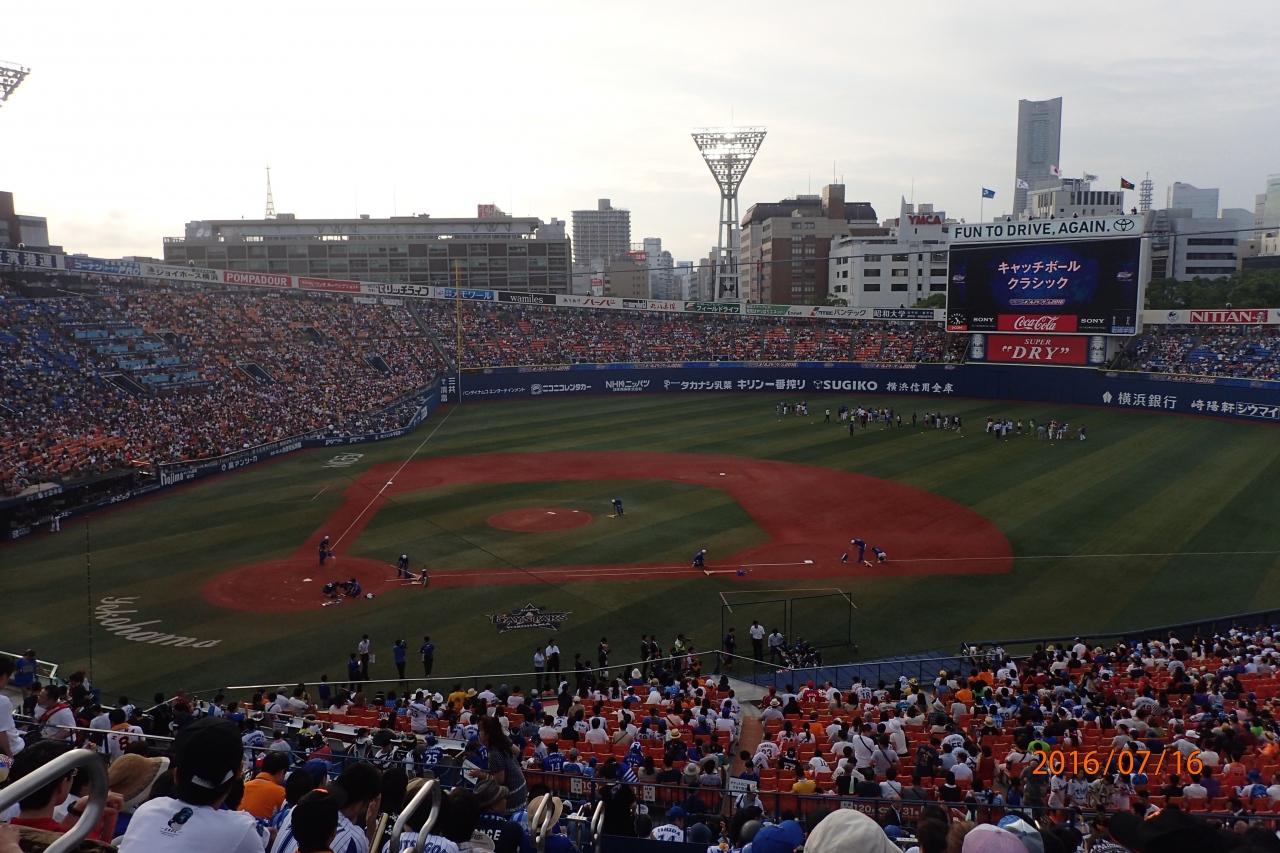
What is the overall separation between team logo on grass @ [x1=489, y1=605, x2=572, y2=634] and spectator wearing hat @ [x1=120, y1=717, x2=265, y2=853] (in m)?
21.9

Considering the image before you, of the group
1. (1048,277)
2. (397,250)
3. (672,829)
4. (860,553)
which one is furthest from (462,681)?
(397,250)

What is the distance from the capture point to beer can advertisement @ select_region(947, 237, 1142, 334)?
6053 centimetres

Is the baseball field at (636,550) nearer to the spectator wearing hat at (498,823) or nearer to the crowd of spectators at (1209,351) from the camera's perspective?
the crowd of spectators at (1209,351)

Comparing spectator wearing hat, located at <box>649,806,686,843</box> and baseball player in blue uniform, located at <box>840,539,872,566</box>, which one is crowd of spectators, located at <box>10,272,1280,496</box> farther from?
spectator wearing hat, located at <box>649,806,686,843</box>

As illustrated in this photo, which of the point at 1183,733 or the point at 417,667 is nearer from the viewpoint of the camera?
the point at 1183,733

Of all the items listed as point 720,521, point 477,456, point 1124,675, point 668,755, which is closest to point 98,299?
point 477,456

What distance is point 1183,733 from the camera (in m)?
15.3

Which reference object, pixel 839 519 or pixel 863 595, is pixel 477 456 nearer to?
pixel 839 519

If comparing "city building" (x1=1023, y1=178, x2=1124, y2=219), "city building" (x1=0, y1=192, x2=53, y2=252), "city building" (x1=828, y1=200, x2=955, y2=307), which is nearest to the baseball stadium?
"city building" (x1=0, y1=192, x2=53, y2=252)

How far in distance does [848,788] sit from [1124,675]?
998 cm

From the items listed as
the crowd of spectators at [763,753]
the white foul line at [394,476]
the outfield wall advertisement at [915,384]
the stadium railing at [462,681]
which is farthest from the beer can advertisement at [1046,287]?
the stadium railing at [462,681]

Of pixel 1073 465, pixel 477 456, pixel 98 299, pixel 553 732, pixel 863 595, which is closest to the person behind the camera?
pixel 553 732

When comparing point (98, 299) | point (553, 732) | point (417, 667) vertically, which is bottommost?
point (417, 667)

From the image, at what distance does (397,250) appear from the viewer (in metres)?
140
